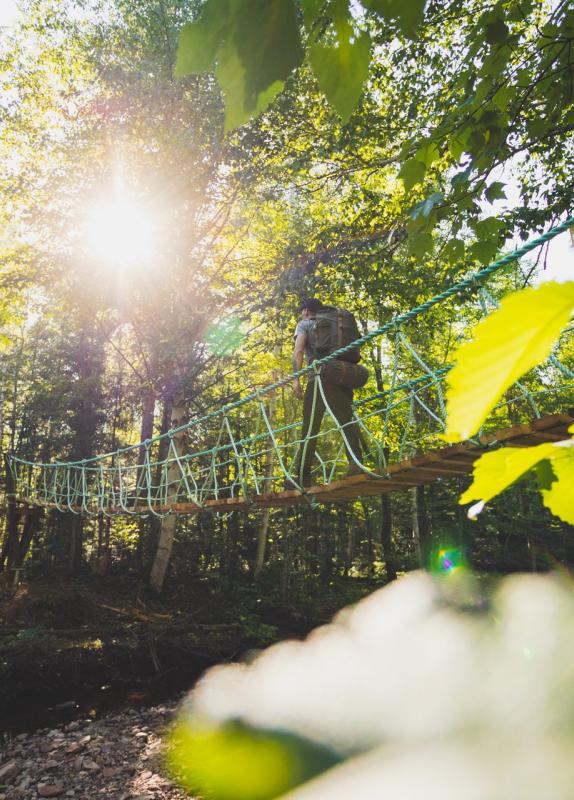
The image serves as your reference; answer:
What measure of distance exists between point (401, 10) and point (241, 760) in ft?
18.8

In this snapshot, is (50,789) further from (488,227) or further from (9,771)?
(488,227)

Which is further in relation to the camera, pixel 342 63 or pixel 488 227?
pixel 488 227

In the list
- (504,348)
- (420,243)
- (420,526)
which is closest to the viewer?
(504,348)

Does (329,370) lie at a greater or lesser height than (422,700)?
greater

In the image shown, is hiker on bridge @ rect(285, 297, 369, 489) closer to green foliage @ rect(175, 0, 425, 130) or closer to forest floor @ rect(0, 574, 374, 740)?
green foliage @ rect(175, 0, 425, 130)

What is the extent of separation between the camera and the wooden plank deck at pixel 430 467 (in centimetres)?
194

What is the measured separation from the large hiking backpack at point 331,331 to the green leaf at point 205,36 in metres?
2.53

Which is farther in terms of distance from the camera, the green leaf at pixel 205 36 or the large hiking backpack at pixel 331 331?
the large hiking backpack at pixel 331 331

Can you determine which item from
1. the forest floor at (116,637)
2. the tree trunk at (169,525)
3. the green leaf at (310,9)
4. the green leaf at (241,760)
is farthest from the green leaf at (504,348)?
the tree trunk at (169,525)

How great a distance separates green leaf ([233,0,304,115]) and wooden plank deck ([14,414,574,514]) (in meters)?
1.14

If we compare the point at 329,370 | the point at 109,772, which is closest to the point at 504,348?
the point at 329,370

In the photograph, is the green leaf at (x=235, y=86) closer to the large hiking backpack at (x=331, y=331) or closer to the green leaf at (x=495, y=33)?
the green leaf at (x=495, y=33)

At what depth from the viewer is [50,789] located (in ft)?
13.1

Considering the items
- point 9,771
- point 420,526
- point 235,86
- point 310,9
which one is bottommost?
point 9,771
